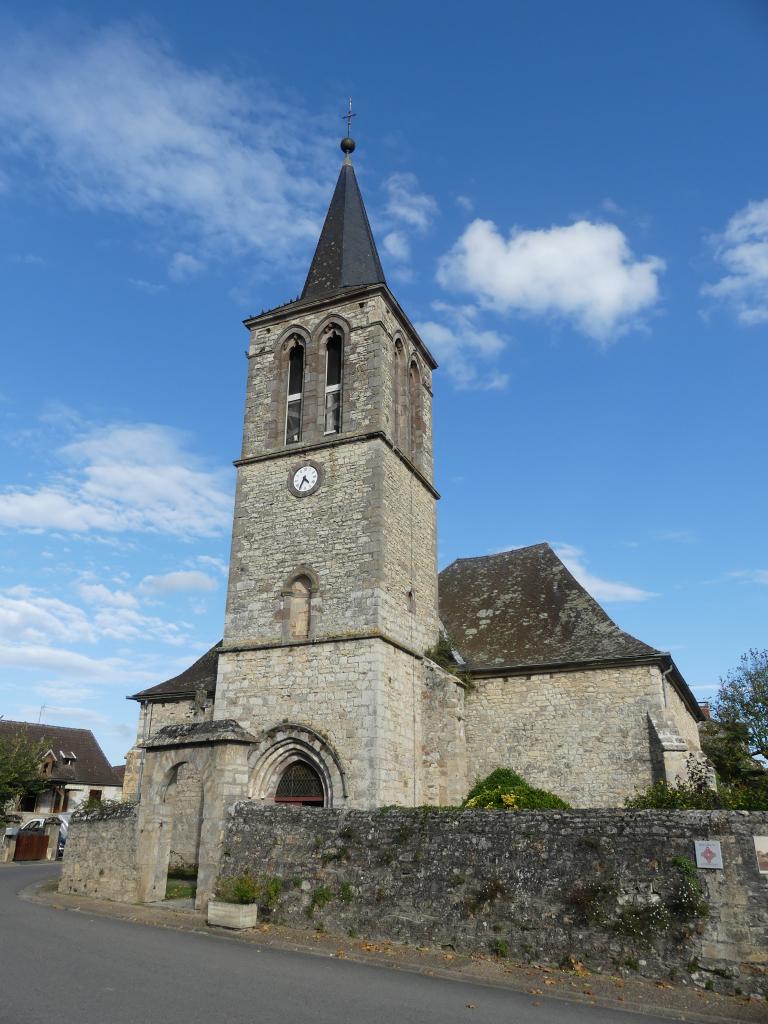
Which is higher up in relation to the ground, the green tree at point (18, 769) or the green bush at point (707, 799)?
the green tree at point (18, 769)

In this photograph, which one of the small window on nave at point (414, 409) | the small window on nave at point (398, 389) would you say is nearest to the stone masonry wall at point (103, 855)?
the small window on nave at point (398, 389)

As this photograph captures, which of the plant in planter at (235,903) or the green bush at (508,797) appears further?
the green bush at (508,797)

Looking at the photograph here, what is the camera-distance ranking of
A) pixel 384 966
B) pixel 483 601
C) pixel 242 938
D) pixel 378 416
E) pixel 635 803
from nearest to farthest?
1. pixel 384 966
2. pixel 242 938
3. pixel 635 803
4. pixel 378 416
5. pixel 483 601

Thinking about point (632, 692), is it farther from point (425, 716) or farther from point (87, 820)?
point (87, 820)

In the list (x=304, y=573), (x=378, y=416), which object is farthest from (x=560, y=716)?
(x=378, y=416)

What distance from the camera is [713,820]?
8.00 metres

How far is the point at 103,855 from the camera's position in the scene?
44.2ft

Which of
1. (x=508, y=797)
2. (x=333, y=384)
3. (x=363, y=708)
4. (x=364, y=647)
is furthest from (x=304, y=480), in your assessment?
(x=508, y=797)

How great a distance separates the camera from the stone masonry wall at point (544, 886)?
25.2 feet

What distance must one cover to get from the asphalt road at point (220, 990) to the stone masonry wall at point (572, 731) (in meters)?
8.08

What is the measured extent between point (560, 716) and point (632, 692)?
162cm

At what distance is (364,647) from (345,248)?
37.8 ft

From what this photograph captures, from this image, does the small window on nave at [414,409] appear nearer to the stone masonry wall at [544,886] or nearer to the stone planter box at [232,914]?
the stone masonry wall at [544,886]

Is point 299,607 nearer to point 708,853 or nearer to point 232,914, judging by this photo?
point 232,914
